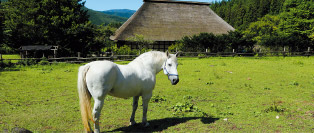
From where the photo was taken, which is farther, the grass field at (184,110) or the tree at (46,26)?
the tree at (46,26)

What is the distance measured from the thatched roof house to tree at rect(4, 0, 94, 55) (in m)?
7.13

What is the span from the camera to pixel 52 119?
575 centimetres

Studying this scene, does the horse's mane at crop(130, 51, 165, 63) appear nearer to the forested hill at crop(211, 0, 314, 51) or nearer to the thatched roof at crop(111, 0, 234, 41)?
the thatched roof at crop(111, 0, 234, 41)

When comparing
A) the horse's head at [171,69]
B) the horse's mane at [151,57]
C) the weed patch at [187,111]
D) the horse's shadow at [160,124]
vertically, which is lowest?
the horse's shadow at [160,124]

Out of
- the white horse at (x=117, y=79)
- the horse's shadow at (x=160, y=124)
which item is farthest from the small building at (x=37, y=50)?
the white horse at (x=117, y=79)

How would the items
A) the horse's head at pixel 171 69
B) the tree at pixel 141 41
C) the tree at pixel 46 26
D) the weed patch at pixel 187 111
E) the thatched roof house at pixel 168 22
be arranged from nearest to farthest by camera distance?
the horse's head at pixel 171 69
the weed patch at pixel 187 111
the tree at pixel 46 26
the tree at pixel 141 41
the thatched roof house at pixel 168 22

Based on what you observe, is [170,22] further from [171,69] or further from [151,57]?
[171,69]

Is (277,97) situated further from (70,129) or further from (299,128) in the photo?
(70,129)

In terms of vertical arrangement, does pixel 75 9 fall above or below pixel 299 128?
above

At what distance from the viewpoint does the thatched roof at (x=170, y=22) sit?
30969mm

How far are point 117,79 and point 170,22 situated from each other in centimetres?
3072

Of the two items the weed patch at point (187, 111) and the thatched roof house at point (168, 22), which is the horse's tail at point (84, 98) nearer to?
the weed patch at point (187, 111)

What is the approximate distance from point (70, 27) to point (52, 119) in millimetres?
18455

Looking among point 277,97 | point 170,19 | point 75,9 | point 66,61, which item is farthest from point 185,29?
point 277,97
